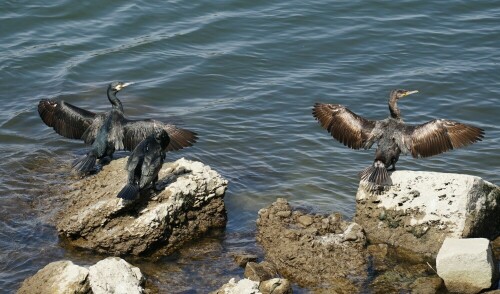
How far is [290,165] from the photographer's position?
39.2 ft

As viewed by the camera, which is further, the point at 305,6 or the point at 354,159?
the point at 305,6

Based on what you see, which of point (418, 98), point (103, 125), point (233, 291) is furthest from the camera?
point (418, 98)

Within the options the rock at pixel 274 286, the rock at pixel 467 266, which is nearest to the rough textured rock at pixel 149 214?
the rock at pixel 274 286

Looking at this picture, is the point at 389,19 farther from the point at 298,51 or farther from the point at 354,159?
the point at 354,159

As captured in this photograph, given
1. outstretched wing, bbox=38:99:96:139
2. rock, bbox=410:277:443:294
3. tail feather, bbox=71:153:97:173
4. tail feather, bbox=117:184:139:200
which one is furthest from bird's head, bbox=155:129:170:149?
rock, bbox=410:277:443:294

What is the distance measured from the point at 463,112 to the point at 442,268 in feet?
19.6

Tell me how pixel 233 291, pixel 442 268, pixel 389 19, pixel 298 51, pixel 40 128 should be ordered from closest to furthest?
pixel 233 291
pixel 442 268
pixel 40 128
pixel 298 51
pixel 389 19

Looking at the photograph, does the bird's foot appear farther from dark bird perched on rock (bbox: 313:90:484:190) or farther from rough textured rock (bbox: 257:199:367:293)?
dark bird perched on rock (bbox: 313:90:484:190)

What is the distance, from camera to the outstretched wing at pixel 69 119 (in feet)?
38.7

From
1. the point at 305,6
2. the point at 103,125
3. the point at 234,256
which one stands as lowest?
the point at 234,256

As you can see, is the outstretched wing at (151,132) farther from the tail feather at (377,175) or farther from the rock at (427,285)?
the rock at (427,285)

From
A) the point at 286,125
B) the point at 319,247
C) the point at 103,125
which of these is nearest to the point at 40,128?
the point at 103,125

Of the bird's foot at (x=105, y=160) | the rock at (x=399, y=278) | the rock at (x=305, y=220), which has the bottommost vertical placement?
the rock at (x=399, y=278)

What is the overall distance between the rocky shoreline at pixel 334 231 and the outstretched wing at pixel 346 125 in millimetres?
1198
